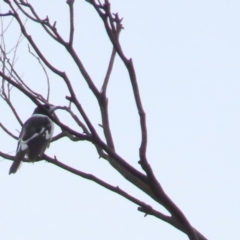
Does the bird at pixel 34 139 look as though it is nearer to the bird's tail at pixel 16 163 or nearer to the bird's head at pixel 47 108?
the bird's tail at pixel 16 163

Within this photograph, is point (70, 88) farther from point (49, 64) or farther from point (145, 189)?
point (145, 189)

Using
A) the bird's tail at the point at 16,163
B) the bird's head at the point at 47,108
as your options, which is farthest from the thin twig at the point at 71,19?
the bird's tail at the point at 16,163

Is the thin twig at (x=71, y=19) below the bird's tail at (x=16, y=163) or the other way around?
the other way around

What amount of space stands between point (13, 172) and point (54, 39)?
271cm

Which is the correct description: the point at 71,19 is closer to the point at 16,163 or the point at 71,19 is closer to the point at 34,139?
the point at 16,163

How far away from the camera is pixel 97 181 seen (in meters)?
2.48


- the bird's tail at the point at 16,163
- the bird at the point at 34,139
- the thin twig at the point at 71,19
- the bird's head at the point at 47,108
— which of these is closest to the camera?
the bird's head at the point at 47,108

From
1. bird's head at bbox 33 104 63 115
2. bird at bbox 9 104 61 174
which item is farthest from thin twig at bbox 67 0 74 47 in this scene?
bird at bbox 9 104 61 174

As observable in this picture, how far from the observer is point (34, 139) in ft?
19.5

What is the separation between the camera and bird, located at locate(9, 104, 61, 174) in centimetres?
538

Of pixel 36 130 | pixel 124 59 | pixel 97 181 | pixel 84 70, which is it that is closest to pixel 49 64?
pixel 84 70

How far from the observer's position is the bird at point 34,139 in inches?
212

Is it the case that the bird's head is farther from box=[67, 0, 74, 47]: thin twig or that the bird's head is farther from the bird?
the bird

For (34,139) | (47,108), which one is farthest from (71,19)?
(34,139)
